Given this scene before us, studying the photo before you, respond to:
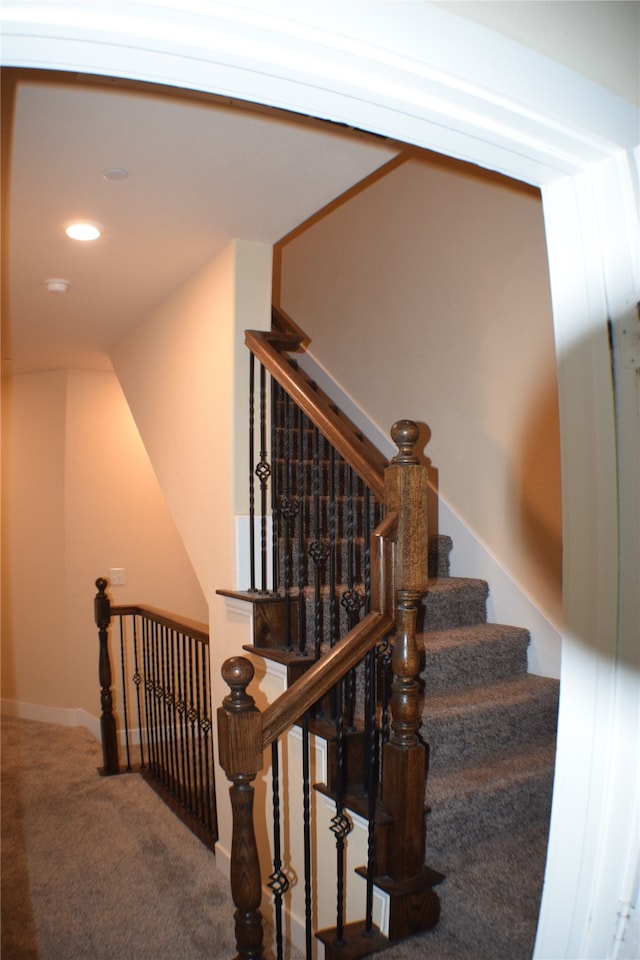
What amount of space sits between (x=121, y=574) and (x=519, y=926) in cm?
419

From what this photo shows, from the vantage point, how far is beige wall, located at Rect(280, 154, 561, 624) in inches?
127

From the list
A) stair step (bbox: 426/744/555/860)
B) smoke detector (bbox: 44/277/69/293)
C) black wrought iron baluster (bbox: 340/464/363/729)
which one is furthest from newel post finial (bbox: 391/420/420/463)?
smoke detector (bbox: 44/277/69/293)

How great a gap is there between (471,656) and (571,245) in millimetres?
2199

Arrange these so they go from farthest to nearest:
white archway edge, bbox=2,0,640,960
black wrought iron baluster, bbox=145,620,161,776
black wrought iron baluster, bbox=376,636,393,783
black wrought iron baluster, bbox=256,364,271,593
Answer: black wrought iron baluster, bbox=145,620,161,776
black wrought iron baluster, bbox=256,364,271,593
black wrought iron baluster, bbox=376,636,393,783
white archway edge, bbox=2,0,640,960

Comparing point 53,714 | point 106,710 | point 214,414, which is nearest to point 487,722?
point 214,414

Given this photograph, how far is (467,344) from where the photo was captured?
364cm

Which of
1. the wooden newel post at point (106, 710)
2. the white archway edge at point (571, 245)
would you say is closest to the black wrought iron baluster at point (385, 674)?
the white archway edge at point (571, 245)

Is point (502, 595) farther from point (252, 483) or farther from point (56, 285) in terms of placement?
point (56, 285)

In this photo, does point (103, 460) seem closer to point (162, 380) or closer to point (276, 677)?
point (162, 380)

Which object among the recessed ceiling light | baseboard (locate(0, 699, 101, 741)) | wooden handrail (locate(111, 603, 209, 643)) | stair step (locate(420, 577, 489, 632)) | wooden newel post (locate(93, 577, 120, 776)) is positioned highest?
the recessed ceiling light

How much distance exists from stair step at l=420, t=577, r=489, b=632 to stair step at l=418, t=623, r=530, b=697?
0.15ft

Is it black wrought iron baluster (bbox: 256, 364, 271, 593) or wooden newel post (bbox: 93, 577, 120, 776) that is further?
wooden newel post (bbox: 93, 577, 120, 776)

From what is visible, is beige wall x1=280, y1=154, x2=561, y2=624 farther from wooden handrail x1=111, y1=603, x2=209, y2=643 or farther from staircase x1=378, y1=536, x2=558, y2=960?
wooden handrail x1=111, y1=603, x2=209, y2=643

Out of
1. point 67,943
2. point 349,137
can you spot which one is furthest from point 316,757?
point 349,137
